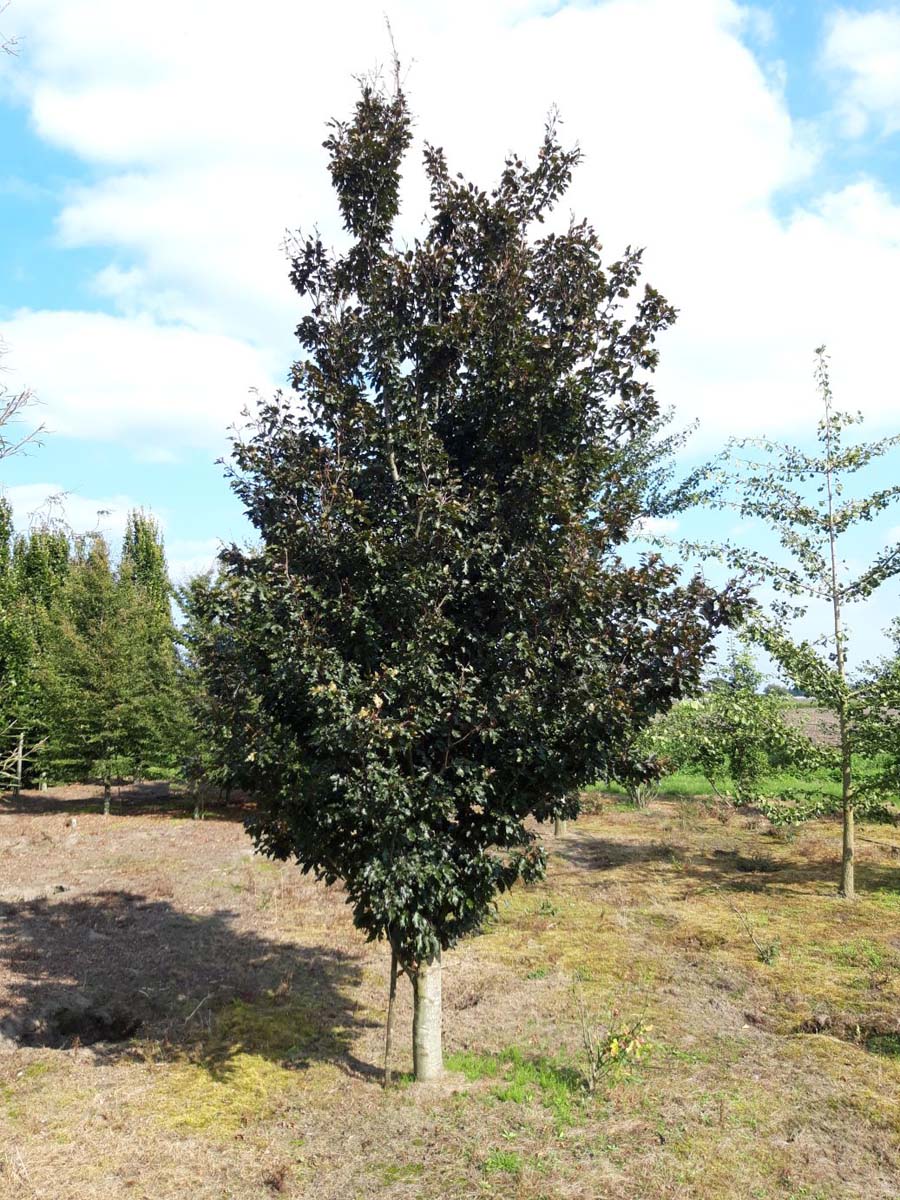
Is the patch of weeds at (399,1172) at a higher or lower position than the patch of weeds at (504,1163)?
lower

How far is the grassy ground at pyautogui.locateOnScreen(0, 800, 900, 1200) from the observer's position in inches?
275

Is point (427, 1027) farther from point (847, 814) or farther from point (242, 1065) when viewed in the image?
point (847, 814)

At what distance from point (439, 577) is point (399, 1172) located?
5458 mm

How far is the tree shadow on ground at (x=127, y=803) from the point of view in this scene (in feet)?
104

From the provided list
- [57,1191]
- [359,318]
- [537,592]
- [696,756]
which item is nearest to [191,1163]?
[57,1191]

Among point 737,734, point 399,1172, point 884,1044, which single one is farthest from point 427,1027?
point 737,734

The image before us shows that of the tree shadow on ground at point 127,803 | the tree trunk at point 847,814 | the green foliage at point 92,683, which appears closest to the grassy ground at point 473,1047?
the tree trunk at point 847,814

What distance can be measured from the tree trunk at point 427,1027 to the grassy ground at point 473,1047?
31 centimetres

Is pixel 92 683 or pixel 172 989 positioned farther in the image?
pixel 92 683

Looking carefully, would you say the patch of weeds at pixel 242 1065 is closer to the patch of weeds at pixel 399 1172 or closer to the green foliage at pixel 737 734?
the patch of weeds at pixel 399 1172

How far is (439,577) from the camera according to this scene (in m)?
7.64

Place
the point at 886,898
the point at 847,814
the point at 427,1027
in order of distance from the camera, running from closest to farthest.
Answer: the point at 427,1027 < the point at 847,814 < the point at 886,898

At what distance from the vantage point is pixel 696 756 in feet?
60.2

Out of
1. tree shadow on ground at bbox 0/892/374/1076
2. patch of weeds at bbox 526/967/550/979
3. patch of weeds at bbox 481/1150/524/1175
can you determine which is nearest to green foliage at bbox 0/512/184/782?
tree shadow on ground at bbox 0/892/374/1076
